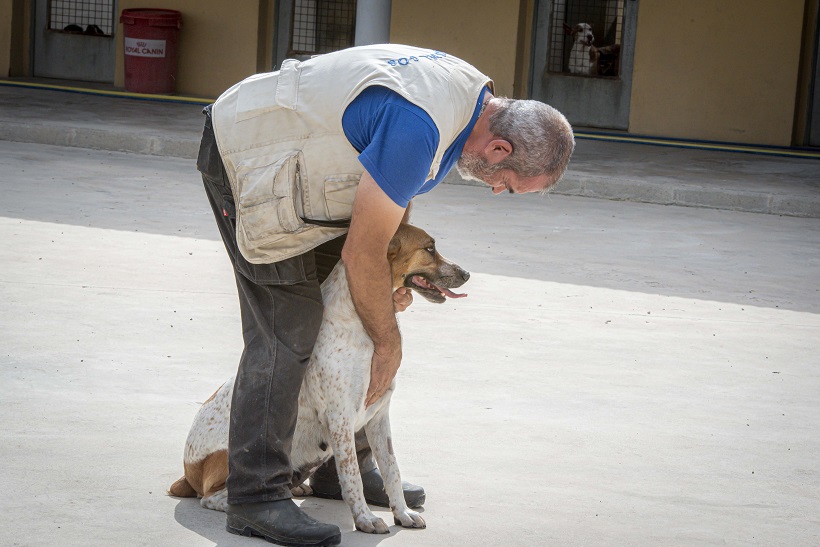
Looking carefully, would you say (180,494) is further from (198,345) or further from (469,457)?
(198,345)

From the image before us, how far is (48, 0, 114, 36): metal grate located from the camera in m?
15.8

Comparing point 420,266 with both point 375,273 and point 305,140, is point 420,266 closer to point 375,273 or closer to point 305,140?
point 375,273

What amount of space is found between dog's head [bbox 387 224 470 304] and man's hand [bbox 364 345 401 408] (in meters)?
0.25

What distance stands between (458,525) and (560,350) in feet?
6.90

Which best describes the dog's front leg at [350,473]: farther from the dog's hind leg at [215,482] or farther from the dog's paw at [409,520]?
the dog's hind leg at [215,482]

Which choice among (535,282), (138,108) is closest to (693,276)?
(535,282)

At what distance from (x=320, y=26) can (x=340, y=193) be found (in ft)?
40.4

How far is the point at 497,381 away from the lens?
4.97m

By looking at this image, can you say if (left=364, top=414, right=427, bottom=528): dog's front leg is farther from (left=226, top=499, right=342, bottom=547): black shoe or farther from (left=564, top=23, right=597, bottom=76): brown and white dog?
(left=564, top=23, right=597, bottom=76): brown and white dog

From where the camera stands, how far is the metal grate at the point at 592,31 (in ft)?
46.1

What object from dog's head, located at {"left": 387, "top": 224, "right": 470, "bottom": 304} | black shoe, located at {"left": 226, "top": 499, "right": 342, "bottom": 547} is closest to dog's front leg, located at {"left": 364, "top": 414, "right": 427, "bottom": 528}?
black shoe, located at {"left": 226, "top": 499, "right": 342, "bottom": 547}

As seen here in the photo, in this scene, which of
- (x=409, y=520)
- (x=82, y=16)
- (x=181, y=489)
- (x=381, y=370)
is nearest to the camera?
(x=381, y=370)

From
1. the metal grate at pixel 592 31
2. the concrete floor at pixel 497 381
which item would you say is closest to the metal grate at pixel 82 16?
the metal grate at pixel 592 31

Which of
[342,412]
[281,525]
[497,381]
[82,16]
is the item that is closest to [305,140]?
[342,412]
